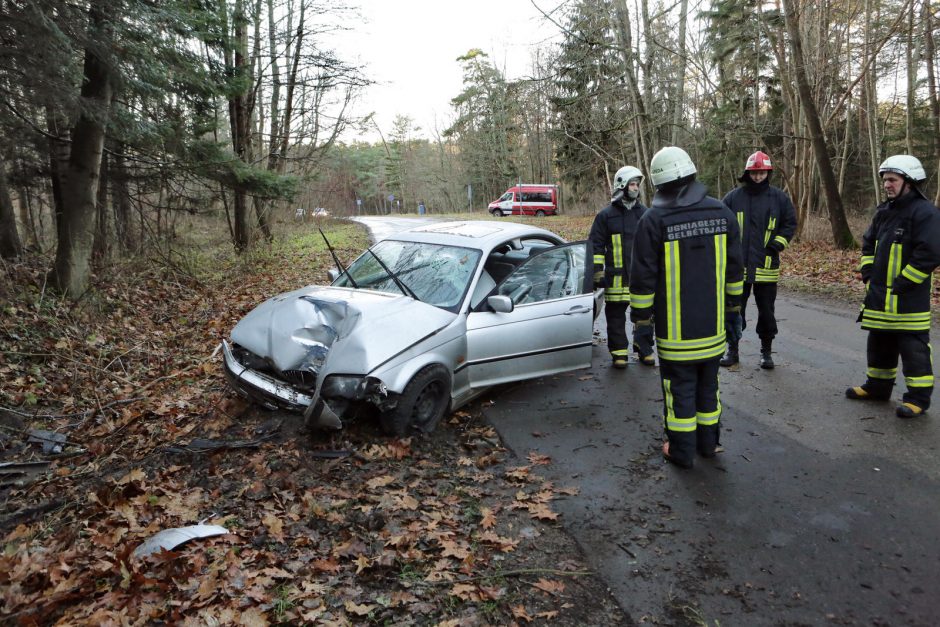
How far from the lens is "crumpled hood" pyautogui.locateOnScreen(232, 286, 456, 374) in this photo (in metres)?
4.18

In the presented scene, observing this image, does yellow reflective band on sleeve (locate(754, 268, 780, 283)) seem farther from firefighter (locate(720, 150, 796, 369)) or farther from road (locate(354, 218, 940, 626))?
road (locate(354, 218, 940, 626))

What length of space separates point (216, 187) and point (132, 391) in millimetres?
7282

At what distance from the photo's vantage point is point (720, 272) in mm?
3807

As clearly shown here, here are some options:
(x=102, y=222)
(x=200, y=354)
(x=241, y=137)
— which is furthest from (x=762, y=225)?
(x=241, y=137)

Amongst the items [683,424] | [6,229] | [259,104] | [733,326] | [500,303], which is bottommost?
[683,424]

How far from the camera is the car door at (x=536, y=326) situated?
16.1 feet

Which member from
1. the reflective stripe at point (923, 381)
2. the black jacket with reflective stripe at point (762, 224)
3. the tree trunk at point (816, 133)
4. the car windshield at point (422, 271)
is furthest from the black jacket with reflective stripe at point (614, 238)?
the tree trunk at point (816, 133)

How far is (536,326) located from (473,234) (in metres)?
1.21

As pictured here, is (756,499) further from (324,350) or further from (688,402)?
(324,350)

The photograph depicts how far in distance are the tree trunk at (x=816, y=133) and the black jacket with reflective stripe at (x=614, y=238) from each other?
32.1ft

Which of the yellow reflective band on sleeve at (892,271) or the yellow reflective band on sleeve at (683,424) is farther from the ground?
the yellow reflective band on sleeve at (892,271)

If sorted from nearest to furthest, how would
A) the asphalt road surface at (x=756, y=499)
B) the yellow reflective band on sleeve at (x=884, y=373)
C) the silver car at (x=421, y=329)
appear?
1. the asphalt road surface at (x=756, y=499)
2. the silver car at (x=421, y=329)
3. the yellow reflective band on sleeve at (x=884, y=373)

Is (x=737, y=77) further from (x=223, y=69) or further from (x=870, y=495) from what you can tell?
(x=870, y=495)

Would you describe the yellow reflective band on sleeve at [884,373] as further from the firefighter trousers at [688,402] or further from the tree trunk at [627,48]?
the tree trunk at [627,48]
